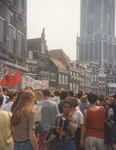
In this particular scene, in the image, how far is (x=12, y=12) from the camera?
19266 mm

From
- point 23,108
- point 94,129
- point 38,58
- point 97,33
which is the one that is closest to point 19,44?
point 38,58

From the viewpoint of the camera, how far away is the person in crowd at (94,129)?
4.64m

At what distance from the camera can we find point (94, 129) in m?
4.71

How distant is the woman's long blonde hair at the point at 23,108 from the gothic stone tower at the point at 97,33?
8626cm

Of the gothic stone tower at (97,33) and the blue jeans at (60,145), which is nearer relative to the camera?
the blue jeans at (60,145)

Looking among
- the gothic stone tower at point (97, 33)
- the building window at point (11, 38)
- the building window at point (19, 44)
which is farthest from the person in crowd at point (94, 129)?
the gothic stone tower at point (97, 33)

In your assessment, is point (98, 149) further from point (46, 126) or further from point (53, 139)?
point (46, 126)

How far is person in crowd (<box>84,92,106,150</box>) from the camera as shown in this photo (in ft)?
15.2

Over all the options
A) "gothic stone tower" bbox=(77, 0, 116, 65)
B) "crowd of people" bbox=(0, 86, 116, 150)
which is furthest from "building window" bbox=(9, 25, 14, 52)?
"gothic stone tower" bbox=(77, 0, 116, 65)

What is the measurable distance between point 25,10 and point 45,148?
19248 millimetres

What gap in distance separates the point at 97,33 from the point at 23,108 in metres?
93.4

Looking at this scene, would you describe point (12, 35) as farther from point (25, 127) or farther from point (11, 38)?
point (25, 127)

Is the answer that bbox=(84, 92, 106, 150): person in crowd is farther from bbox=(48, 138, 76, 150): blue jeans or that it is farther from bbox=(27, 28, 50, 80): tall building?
bbox=(27, 28, 50, 80): tall building

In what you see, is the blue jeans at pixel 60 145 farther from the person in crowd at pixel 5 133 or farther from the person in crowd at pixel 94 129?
the person in crowd at pixel 5 133
